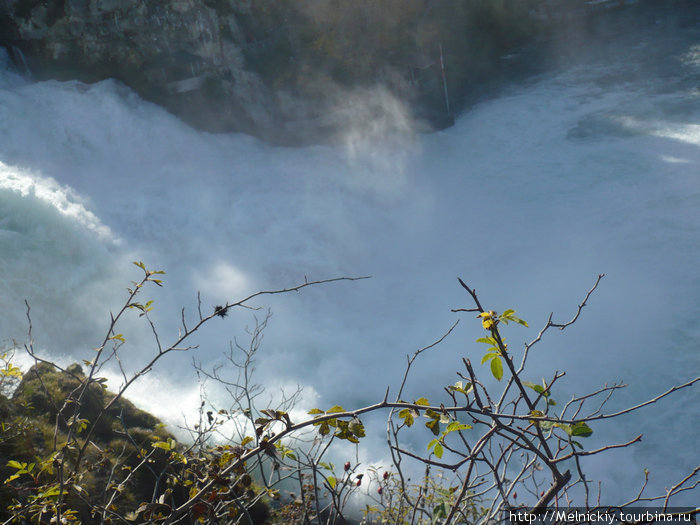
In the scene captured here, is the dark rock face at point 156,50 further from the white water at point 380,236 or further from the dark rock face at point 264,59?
the white water at point 380,236

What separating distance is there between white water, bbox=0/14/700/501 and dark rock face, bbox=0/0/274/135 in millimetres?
792

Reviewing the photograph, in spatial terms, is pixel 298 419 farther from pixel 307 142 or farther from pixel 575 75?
pixel 575 75

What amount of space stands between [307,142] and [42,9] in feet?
22.7

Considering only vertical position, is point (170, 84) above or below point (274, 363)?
above

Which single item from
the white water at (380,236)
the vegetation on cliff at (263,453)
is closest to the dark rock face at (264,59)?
the white water at (380,236)

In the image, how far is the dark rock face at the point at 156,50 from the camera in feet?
43.3

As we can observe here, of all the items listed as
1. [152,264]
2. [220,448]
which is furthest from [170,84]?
[220,448]

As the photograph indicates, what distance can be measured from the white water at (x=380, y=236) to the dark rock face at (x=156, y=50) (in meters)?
0.79

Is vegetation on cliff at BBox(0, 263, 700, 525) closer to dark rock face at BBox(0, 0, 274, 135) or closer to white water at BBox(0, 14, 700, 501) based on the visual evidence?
white water at BBox(0, 14, 700, 501)

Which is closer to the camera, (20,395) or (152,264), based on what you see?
(20,395)

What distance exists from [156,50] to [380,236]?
786cm

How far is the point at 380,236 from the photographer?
33.6ft

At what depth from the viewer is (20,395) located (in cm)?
475

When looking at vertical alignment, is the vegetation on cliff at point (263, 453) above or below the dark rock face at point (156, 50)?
below
